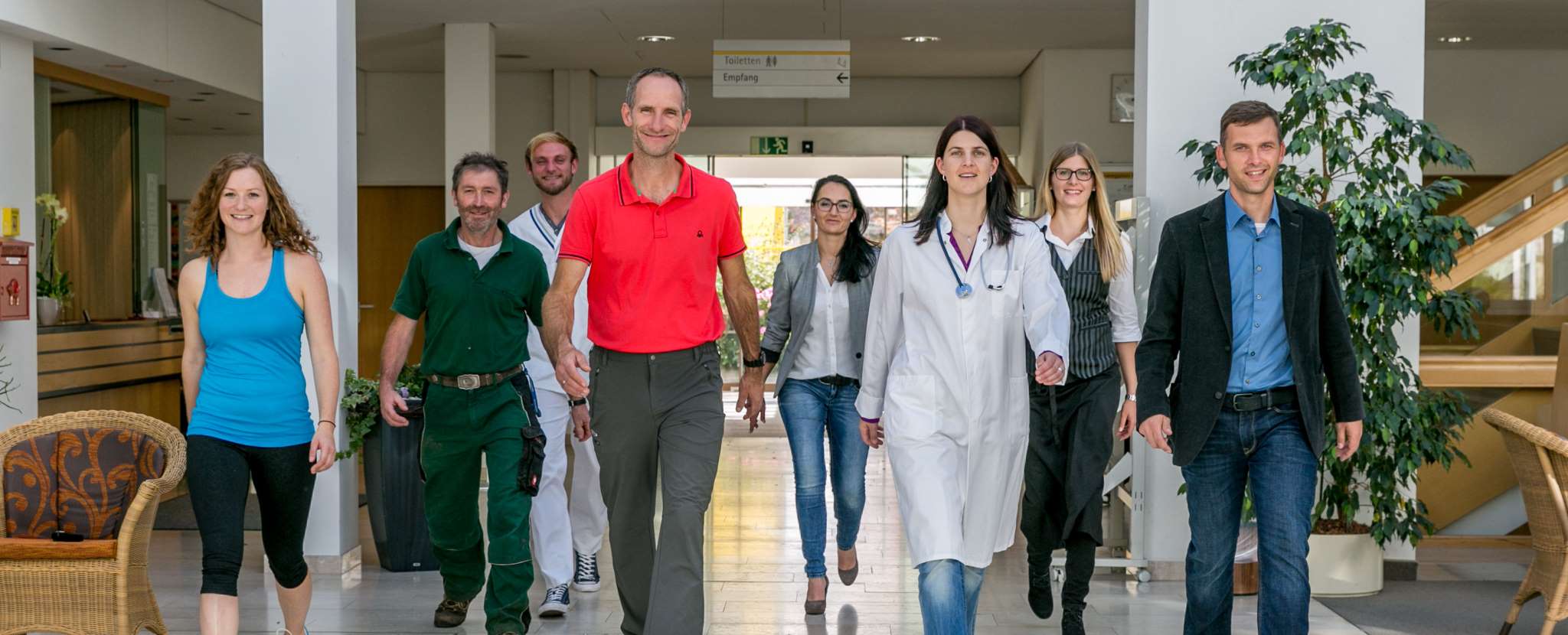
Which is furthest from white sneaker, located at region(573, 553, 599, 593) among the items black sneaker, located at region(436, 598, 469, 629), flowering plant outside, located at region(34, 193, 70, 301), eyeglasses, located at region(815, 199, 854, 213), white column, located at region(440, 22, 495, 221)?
white column, located at region(440, 22, 495, 221)

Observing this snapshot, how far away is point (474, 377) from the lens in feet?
14.6

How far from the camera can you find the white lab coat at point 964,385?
3395 mm

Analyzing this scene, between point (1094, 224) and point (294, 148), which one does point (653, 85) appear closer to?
point (1094, 224)

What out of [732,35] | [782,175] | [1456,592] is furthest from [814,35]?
[1456,592]

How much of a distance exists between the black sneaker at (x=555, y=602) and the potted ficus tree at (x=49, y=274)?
510cm

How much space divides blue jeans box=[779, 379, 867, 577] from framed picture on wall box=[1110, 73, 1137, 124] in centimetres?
847

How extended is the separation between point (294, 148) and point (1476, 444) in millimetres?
5753

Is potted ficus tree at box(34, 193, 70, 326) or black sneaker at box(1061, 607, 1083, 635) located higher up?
potted ficus tree at box(34, 193, 70, 326)

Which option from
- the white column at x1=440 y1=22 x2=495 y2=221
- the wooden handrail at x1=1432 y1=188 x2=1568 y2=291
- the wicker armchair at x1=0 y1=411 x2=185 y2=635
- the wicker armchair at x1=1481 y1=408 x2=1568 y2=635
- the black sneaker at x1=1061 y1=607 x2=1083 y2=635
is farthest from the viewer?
the white column at x1=440 y1=22 x2=495 y2=221

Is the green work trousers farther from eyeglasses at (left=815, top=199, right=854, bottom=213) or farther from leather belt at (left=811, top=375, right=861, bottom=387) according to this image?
eyeglasses at (left=815, top=199, right=854, bottom=213)

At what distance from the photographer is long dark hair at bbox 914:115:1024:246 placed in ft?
11.6

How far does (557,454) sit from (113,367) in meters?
4.96

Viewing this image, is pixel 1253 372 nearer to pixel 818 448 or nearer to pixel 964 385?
pixel 964 385

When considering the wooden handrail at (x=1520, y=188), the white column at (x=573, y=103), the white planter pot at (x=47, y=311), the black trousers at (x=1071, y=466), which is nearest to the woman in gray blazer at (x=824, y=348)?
the black trousers at (x=1071, y=466)
